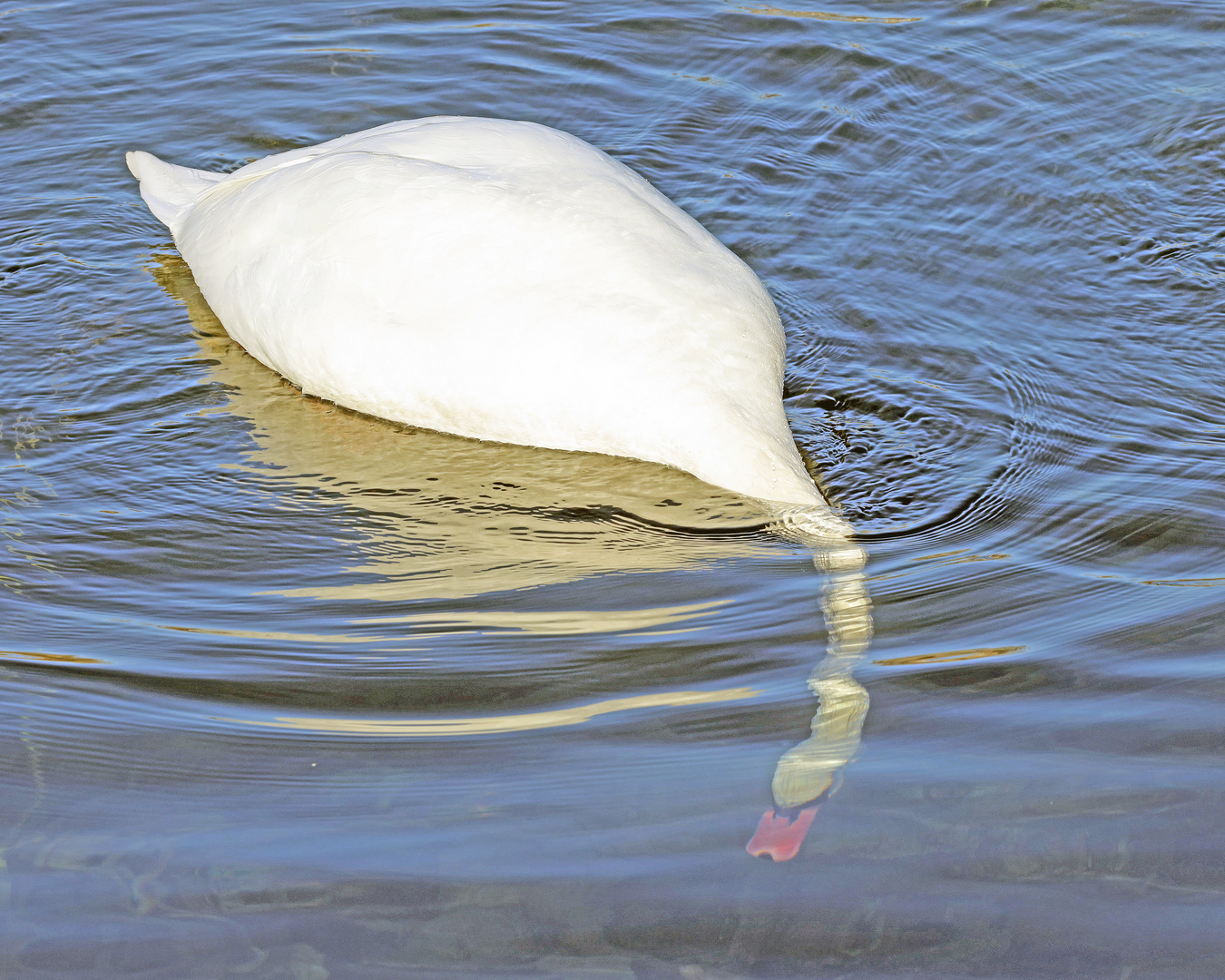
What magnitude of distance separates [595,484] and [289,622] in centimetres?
121

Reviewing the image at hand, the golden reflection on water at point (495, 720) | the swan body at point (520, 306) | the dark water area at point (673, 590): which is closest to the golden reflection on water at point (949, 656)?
the dark water area at point (673, 590)

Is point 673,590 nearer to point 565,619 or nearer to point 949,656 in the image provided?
point 565,619

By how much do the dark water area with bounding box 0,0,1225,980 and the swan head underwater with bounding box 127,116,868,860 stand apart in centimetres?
18

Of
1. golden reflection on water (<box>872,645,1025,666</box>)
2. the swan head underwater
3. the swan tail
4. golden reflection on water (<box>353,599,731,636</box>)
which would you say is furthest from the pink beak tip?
the swan tail

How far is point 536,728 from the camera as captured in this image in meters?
3.51

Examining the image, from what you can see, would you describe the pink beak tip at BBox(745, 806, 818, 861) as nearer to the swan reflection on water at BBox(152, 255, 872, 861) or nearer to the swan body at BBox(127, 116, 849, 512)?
the swan reflection on water at BBox(152, 255, 872, 861)

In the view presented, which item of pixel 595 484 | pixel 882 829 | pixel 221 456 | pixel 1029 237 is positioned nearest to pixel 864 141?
A: pixel 1029 237

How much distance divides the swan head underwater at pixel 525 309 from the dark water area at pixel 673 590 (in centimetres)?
18

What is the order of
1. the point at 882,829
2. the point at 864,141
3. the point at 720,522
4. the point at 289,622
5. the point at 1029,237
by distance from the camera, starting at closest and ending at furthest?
1. the point at 882,829
2. the point at 289,622
3. the point at 720,522
4. the point at 1029,237
5. the point at 864,141

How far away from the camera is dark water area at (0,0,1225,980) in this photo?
2875 mm

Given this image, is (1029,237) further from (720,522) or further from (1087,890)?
(1087,890)

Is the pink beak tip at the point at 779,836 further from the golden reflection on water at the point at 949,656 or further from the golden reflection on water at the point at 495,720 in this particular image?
the golden reflection on water at the point at 949,656

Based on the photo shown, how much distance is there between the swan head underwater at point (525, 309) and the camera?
15.3 feet

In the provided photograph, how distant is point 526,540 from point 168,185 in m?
2.92
